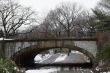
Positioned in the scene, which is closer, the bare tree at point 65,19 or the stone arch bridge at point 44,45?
the stone arch bridge at point 44,45

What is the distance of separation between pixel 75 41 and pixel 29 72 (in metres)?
7.44

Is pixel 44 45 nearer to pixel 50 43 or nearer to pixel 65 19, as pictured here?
pixel 50 43

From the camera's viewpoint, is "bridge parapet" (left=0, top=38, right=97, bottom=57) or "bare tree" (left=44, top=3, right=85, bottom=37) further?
"bare tree" (left=44, top=3, right=85, bottom=37)

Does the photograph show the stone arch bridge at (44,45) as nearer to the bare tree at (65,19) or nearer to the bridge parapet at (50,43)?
the bridge parapet at (50,43)

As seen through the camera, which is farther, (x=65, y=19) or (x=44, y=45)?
(x=65, y=19)

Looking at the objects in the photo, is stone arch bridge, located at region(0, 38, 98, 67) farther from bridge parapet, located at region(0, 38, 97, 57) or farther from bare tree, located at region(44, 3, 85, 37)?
bare tree, located at region(44, 3, 85, 37)

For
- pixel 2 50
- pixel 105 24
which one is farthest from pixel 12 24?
pixel 105 24

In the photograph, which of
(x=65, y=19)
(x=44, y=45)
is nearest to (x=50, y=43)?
(x=44, y=45)

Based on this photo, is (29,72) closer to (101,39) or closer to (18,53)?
(18,53)

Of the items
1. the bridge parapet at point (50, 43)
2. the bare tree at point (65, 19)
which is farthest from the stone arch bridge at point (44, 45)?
the bare tree at point (65, 19)

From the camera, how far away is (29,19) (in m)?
58.1

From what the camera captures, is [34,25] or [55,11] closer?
[34,25]

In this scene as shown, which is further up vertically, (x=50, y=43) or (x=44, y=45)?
(x=50, y=43)

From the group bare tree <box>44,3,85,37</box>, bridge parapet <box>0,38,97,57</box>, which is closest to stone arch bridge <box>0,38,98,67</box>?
bridge parapet <box>0,38,97,57</box>
